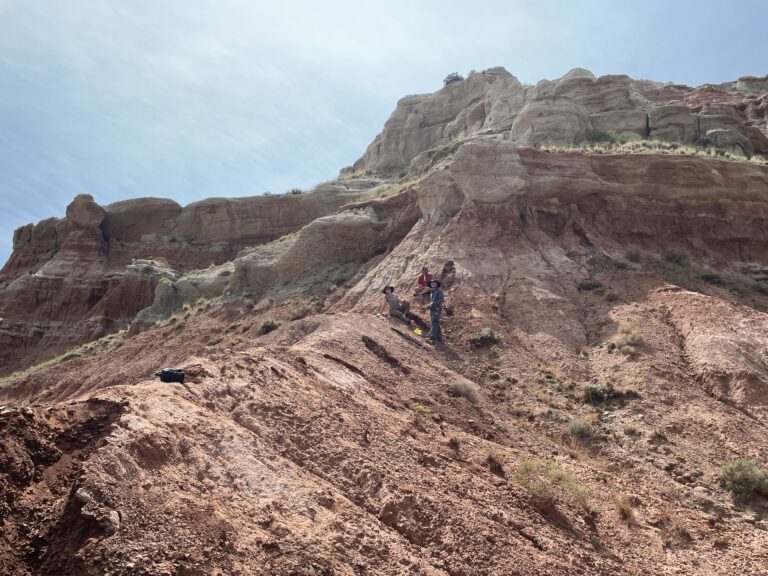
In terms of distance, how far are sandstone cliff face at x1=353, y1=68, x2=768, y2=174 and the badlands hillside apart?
0.17 metres

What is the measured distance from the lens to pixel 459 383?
43.6 feet

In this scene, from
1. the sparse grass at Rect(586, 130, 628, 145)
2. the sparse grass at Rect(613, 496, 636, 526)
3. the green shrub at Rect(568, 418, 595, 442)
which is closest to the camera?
the sparse grass at Rect(613, 496, 636, 526)

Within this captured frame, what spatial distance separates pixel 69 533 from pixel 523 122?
1075 inches

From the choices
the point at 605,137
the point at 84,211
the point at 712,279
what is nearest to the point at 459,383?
the point at 712,279

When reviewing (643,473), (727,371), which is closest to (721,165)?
(727,371)

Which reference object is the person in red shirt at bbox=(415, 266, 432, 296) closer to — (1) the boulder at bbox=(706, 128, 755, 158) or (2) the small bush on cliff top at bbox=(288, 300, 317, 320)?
(2) the small bush on cliff top at bbox=(288, 300, 317, 320)

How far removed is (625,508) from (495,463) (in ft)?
6.83

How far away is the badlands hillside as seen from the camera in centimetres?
572

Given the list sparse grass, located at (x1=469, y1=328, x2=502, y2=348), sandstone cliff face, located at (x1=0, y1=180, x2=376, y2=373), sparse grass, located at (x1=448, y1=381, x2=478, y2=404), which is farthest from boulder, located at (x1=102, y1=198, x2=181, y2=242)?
sparse grass, located at (x1=448, y1=381, x2=478, y2=404)

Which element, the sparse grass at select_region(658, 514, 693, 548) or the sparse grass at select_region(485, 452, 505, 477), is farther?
the sparse grass at select_region(485, 452, 505, 477)

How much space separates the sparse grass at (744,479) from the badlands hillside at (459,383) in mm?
48

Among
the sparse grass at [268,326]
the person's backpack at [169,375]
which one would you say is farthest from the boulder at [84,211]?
the person's backpack at [169,375]

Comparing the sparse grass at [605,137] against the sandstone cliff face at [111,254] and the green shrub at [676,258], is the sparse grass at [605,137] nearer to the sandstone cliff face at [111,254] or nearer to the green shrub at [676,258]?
the green shrub at [676,258]

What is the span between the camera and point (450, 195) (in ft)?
76.0
